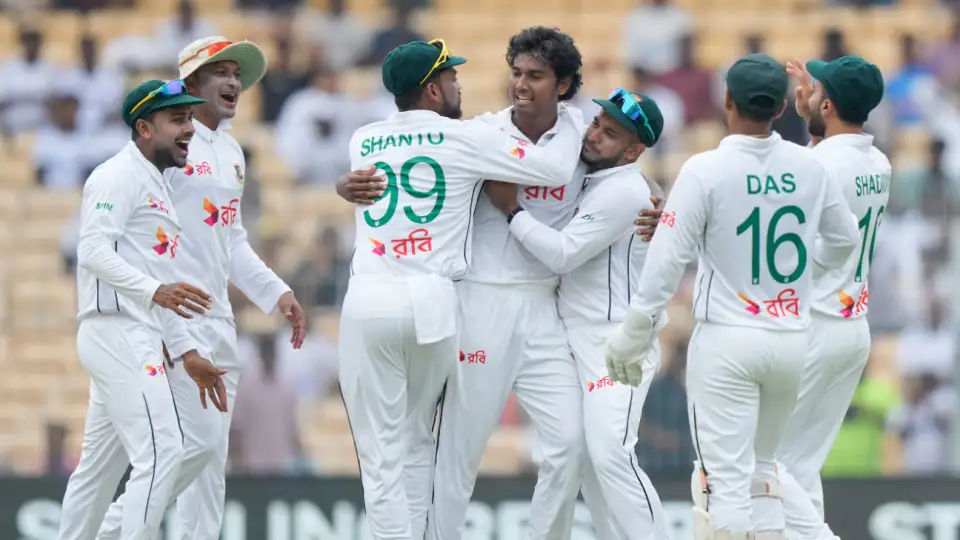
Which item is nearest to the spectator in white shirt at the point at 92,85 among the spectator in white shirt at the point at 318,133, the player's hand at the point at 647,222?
the spectator in white shirt at the point at 318,133

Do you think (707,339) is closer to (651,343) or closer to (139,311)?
(651,343)

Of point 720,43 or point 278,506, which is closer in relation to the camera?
point 278,506

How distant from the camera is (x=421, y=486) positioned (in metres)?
8.26

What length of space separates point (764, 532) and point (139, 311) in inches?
117

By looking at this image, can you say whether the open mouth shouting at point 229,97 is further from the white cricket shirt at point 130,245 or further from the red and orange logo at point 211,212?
the white cricket shirt at point 130,245

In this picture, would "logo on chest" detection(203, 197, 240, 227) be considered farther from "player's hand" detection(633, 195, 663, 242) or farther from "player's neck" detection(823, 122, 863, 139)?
"player's neck" detection(823, 122, 863, 139)

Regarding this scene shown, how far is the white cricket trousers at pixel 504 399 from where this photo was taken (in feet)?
27.0

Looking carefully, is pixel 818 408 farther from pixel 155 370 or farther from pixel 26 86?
pixel 26 86

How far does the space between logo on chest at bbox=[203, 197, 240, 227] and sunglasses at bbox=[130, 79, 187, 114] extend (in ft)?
1.91

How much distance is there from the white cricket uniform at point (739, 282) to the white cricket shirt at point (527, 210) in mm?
915

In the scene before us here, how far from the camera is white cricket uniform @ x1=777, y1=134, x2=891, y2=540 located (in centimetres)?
820

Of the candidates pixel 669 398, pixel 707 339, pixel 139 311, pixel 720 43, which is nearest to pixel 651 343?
pixel 707 339

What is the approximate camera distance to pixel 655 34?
16.3m

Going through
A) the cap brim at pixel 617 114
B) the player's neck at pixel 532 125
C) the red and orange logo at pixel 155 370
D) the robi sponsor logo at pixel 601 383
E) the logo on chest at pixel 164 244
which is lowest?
the robi sponsor logo at pixel 601 383
